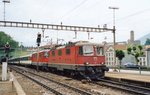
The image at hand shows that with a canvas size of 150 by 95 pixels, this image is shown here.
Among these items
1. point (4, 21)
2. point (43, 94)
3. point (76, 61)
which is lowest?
point (43, 94)

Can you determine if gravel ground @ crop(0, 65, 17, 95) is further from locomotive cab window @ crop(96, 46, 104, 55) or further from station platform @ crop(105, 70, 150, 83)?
station platform @ crop(105, 70, 150, 83)

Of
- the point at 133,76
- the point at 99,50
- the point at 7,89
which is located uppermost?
the point at 99,50

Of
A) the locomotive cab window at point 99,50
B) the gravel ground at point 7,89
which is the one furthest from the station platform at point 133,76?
the gravel ground at point 7,89

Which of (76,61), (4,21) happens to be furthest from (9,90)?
(4,21)

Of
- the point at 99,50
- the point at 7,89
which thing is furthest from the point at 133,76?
the point at 7,89

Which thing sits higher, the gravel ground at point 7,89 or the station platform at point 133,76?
the station platform at point 133,76

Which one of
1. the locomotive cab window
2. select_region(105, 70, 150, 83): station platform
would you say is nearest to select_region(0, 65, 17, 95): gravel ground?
the locomotive cab window

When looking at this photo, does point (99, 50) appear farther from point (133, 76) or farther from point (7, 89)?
point (7, 89)

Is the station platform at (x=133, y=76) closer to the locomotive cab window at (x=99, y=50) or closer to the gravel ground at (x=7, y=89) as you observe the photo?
the locomotive cab window at (x=99, y=50)

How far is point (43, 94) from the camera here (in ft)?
59.1

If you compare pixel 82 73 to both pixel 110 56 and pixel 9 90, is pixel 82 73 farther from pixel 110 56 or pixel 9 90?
pixel 110 56

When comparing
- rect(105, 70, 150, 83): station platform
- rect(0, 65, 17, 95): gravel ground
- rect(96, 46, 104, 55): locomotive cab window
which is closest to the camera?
rect(0, 65, 17, 95): gravel ground

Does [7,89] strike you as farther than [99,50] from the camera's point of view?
No

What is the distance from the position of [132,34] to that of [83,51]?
132317 millimetres
